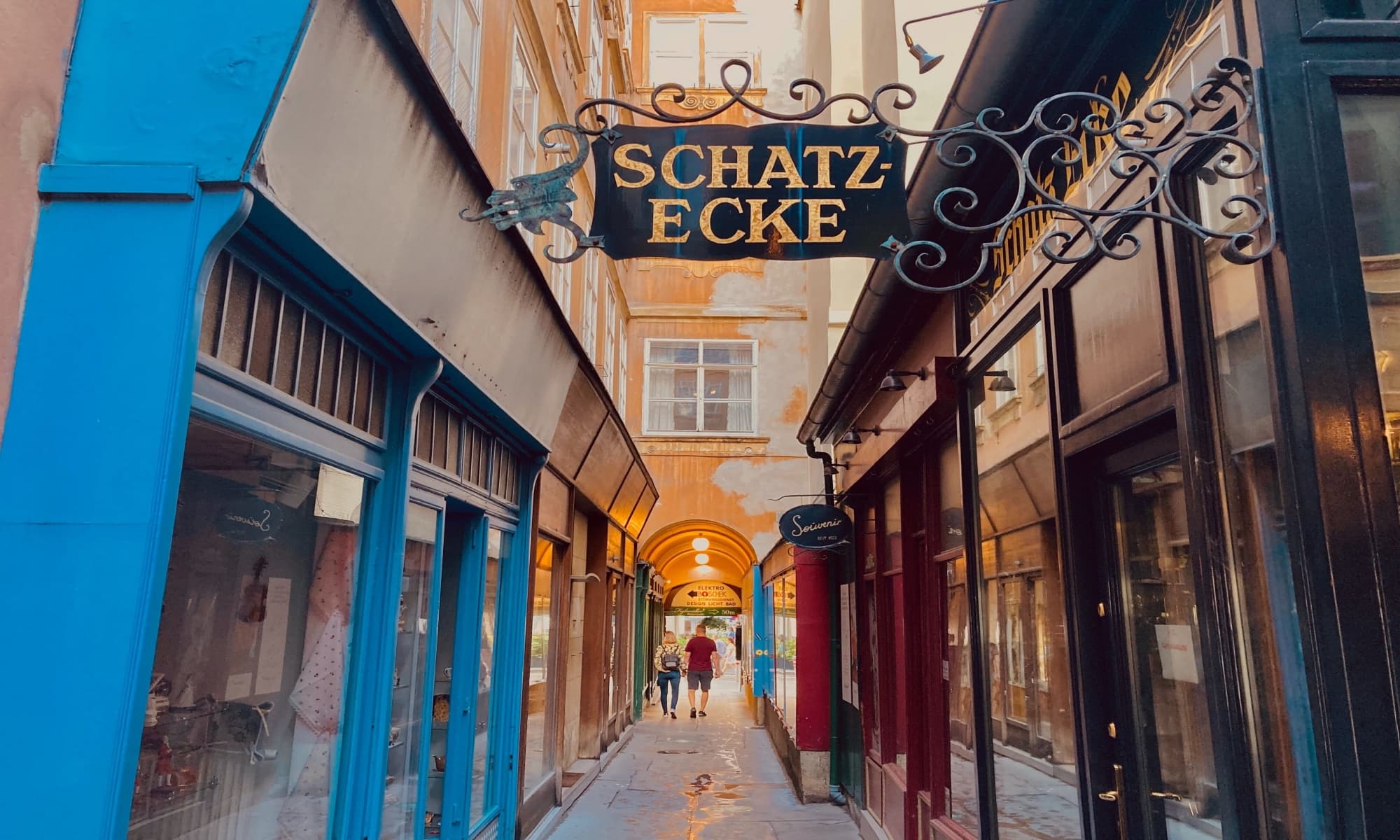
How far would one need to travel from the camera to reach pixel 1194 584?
2.68 m

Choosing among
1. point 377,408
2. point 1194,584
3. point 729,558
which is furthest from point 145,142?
point 729,558

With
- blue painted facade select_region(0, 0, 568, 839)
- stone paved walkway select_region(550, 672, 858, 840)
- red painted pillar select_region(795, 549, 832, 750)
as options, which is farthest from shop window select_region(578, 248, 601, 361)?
blue painted facade select_region(0, 0, 568, 839)

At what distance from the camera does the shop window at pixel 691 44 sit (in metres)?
20.6

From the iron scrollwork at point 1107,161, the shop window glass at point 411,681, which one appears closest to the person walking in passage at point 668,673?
the shop window glass at point 411,681

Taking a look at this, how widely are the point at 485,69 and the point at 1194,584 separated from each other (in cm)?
531

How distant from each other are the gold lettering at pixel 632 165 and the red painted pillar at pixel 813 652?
7974mm

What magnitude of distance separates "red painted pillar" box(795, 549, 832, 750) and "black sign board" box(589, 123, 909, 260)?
785 cm

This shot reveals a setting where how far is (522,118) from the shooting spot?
732 cm

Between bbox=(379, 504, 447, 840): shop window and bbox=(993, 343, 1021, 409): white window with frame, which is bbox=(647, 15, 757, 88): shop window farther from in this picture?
bbox=(379, 504, 447, 840): shop window

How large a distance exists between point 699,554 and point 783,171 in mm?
23796

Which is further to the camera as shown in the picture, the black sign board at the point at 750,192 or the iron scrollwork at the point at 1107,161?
the black sign board at the point at 750,192

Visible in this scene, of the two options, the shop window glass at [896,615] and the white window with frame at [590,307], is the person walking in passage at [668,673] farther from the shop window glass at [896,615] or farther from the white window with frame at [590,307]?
the shop window glass at [896,615]

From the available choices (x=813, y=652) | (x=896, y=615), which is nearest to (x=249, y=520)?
(x=896, y=615)

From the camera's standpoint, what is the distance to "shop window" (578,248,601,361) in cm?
1123
